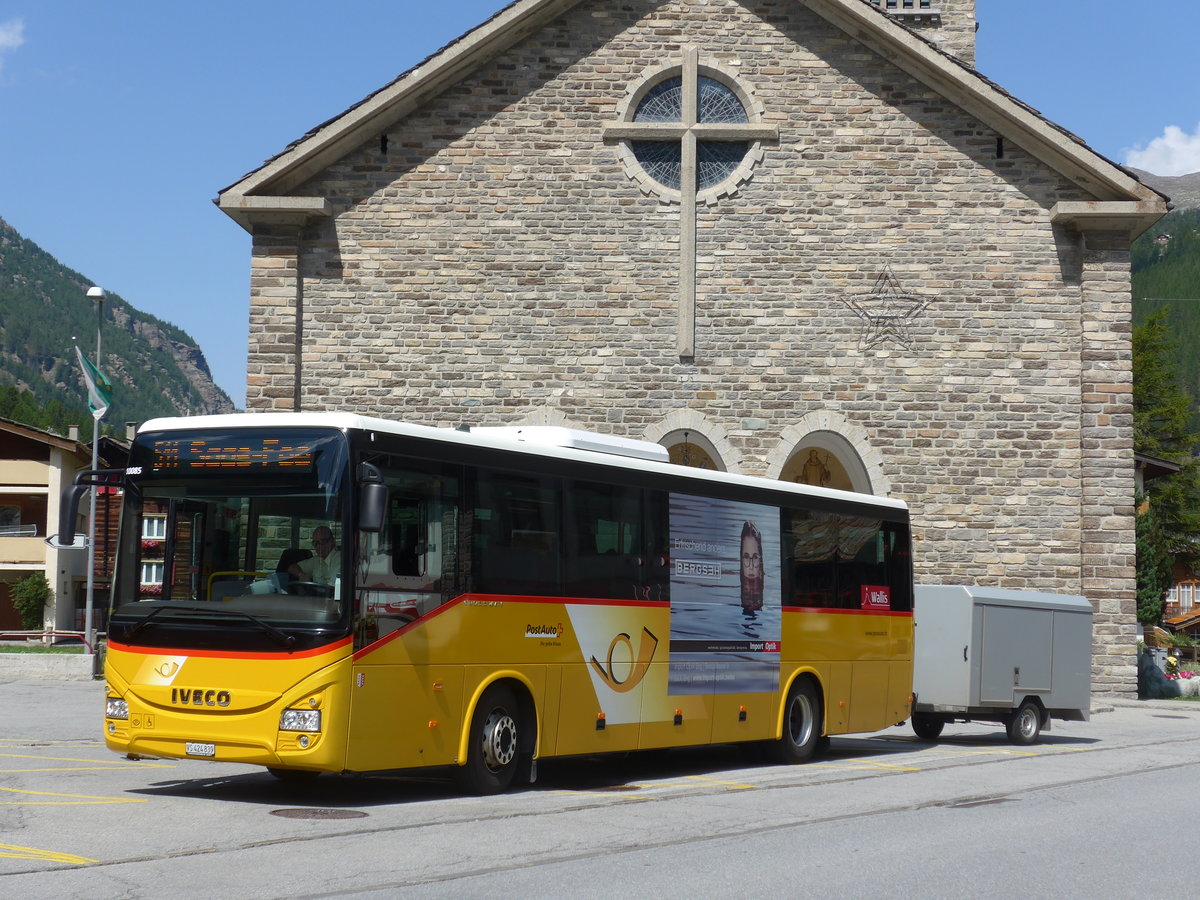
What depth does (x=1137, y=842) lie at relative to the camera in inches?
369

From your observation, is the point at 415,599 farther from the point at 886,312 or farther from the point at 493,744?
the point at 886,312

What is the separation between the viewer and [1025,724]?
60.0 feet

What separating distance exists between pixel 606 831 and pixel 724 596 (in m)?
4.73

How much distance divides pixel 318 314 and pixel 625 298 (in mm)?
4790

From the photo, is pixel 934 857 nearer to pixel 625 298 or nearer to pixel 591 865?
pixel 591 865

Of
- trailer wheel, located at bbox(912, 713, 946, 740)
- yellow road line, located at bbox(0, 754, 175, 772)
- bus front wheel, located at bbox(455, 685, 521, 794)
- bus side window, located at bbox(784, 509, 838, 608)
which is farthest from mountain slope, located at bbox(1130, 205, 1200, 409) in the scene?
bus front wheel, located at bbox(455, 685, 521, 794)

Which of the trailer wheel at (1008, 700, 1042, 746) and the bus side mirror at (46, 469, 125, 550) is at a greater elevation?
the bus side mirror at (46, 469, 125, 550)

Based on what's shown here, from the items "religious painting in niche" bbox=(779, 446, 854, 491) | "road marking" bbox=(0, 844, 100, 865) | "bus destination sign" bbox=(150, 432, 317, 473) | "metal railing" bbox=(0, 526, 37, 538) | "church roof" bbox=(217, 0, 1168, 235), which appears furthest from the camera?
"metal railing" bbox=(0, 526, 37, 538)

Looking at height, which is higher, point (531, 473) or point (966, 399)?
point (966, 399)

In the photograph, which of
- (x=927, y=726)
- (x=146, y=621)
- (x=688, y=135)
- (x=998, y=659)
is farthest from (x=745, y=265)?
(x=146, y=621)

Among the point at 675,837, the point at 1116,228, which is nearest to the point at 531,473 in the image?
the point at 675,837

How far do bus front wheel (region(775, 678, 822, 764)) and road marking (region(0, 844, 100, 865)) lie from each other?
8.24 meters

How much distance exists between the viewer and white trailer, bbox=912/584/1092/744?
17609 mm

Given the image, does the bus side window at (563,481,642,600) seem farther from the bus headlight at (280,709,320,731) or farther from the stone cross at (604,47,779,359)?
the stone cross at (604,47,779,359)
